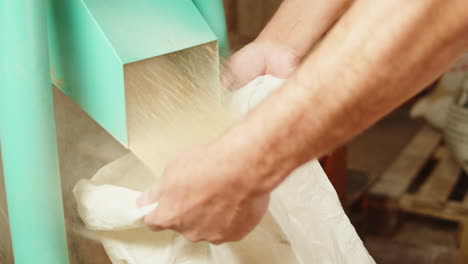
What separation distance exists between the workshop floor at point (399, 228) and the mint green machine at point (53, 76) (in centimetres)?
130

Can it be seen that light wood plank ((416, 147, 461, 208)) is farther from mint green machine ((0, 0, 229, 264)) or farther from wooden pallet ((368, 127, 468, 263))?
mint green machine ((0, 0, 229, 264))

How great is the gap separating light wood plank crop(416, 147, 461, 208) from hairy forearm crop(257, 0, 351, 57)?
1137mm

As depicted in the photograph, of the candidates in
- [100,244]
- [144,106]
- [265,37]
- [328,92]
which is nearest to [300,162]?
[328,92]

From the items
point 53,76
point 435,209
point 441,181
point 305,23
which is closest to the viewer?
point 53,76

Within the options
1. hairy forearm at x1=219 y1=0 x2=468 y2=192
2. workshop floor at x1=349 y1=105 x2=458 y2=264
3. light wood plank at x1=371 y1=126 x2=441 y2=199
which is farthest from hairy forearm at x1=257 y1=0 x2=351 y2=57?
light wood plank at x1=371 y1=126 x2=441 y2=199

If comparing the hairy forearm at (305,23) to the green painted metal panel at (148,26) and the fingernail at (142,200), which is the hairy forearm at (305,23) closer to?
the green painted metal panel at (148,26)

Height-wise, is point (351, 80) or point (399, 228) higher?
point (351, 80)

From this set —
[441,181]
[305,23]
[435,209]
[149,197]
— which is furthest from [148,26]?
[441,181]

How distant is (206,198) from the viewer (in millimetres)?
512

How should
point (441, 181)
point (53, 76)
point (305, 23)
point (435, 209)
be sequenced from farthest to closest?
point (441, 181)
point (435, 209)
point (305, 23)
point (53, 76)

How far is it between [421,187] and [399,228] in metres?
0.18

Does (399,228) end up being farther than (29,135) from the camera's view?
Yes

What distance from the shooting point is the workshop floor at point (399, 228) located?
168cm

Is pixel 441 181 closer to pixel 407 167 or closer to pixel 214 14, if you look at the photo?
pixel 407 167
